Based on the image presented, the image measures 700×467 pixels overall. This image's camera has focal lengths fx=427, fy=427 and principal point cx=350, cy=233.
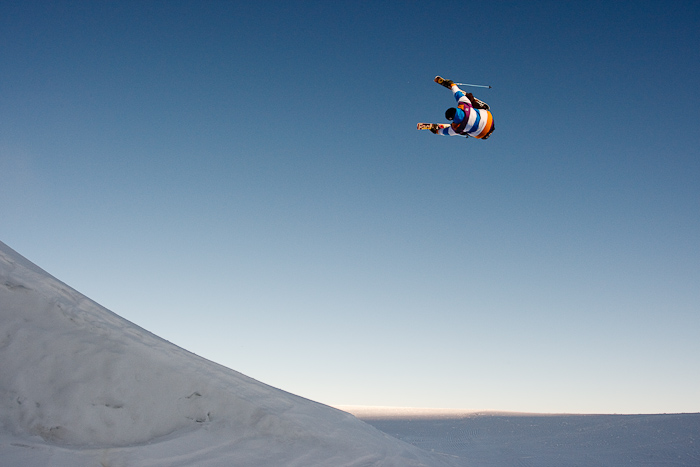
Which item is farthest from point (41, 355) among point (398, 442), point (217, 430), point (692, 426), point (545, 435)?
point (692, 426)

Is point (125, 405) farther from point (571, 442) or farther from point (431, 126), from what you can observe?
point (571, 442)

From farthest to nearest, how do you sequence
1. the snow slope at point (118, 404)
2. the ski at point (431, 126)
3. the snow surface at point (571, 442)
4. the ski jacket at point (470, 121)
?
the snow surface at point (571, 442) → the ski at point (431, 126) → the ski jacket at point (470, 121) → the snow slope at point (118, 404)

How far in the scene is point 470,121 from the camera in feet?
25.8

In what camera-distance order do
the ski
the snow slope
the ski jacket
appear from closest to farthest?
1. the snow slope
2. the ski jacket
3. the ski

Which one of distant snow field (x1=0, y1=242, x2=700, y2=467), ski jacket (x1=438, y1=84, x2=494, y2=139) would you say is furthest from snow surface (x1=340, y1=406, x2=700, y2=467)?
ski jacket (x1=438, y1=84, x2=494, y2=139)

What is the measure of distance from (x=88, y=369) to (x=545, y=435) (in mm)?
13063

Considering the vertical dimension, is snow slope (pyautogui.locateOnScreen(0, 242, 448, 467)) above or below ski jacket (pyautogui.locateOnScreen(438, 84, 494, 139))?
below

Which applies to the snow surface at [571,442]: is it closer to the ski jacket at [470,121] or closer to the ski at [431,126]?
the ski jacket at [470,121]

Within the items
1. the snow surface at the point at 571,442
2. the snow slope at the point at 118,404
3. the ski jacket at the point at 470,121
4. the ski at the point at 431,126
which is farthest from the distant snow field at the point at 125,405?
the ski at the point at 431,126

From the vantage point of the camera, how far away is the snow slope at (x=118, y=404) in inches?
152

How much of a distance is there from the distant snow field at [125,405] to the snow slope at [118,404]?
0.01 m

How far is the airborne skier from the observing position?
790cm

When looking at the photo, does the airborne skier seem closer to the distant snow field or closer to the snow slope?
the distant snow field

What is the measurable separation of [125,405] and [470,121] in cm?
688
